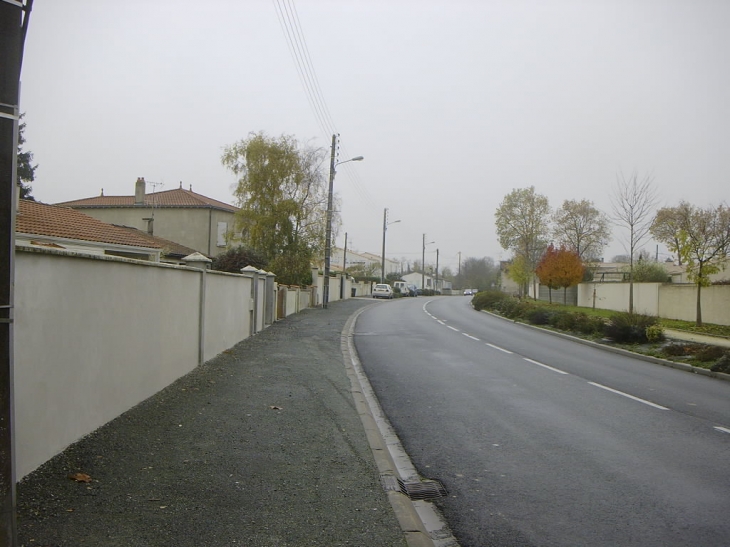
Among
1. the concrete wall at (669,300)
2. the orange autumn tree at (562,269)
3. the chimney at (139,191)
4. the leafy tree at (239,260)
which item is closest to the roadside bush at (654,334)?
the concrete wall at (669,300)

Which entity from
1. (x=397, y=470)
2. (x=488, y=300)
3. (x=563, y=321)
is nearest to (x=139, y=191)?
(x=488, y=300)

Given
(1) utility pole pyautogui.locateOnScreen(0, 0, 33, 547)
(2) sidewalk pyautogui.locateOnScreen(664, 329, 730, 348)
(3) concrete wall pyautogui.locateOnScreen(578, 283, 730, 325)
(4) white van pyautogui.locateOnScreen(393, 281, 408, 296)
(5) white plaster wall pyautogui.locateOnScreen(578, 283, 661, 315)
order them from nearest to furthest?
(1) utility pole pyautogui.locateOnScreen(0, 0, 33, 547)
(2) sidewalk pyautogui.locateOnScreen(664, 329, 730, 348)
(3) concrete wall pyautogui.locateOnScreen(578, 283, 730, 325)
(5) white plaster wall pyautogui.locateOnScreen(578, 283, 661, 315)
(4) white van pyautogui.locateOnScreen(393, 281, 408, 296)

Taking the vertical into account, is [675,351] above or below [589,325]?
below

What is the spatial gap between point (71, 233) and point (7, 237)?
22459 mm

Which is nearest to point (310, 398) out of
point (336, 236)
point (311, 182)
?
point (336, 236)

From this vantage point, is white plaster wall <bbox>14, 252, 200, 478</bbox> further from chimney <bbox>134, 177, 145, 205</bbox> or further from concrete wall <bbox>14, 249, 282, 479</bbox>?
chimney <bbox>134, 177, 145, 205</bbox>

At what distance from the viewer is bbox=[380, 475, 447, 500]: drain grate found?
4.76 meters

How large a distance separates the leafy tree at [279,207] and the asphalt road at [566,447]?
74.8 ft

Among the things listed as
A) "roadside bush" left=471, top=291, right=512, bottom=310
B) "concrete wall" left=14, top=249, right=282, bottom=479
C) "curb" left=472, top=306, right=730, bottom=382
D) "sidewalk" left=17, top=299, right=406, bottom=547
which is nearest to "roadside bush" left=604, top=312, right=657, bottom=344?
"curb" left=472, top=306, right=730, bottom=382

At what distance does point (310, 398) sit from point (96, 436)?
3.28m

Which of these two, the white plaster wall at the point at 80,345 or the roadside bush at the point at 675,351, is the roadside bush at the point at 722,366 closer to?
the roadside bush at the point at 675,351

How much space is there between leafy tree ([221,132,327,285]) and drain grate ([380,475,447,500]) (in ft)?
96.3

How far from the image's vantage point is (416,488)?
194 inches

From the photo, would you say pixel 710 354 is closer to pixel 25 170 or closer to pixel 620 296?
pixel 620 296
